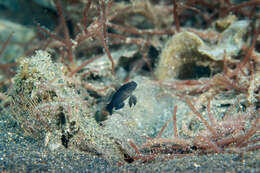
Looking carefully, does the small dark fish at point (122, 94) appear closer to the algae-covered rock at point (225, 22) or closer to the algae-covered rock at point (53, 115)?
the algae-covered rock at point (53, 115)

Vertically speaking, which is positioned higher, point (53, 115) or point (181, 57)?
point (181, 57)

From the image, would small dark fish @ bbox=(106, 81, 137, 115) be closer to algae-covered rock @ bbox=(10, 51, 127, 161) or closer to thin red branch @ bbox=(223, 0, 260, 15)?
algae-covered rock @ bbox=(10, 51, 127, 161)

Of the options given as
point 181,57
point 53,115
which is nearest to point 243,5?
point 181,57

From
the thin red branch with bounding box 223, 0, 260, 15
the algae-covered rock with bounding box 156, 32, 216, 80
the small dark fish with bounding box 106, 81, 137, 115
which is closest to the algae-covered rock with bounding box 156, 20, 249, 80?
the algae-covered rock with bounding box 156, 32, 216, 80

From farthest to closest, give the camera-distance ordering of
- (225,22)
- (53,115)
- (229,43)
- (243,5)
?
1. (225,22)
2. (243,5)
3. (229,43)
4. (53,115)

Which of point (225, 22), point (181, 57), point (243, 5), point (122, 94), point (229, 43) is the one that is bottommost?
point (122, 94)

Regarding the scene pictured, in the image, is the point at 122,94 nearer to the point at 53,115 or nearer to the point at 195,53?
the point at 53,115

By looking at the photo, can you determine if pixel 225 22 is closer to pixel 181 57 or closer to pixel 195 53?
pixel 195 53

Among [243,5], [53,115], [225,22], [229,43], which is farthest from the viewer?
[225,22]

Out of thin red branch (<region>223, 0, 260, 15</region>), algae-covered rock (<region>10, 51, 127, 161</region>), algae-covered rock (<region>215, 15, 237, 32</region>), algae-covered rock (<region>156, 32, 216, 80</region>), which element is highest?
thin red branch (<region>223, 0, 260, 15</region>)

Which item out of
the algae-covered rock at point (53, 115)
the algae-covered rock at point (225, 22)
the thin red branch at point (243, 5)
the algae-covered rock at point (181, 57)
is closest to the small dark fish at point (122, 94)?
the algae-covered rock at point (53, 115)

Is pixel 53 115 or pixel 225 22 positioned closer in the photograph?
pixel 53 115

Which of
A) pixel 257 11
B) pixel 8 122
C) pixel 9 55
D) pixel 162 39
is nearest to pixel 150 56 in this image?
pixel 162 39
